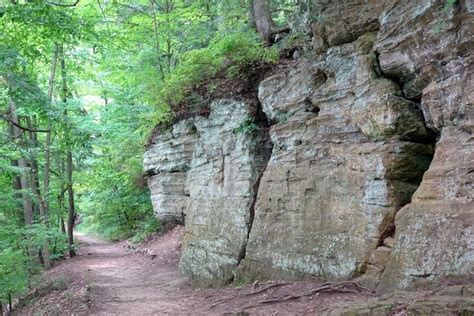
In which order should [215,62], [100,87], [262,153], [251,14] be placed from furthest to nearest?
[100,87], [251,14], [215,62], [262,153]

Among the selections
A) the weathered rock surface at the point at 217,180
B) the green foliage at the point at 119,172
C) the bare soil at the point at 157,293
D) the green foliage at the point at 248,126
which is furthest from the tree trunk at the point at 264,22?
the green foliage at the point at 119,172

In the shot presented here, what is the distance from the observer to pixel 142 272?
14.1 metres

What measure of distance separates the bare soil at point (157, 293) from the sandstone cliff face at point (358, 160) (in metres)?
0.52

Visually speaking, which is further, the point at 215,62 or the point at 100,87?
the point at 100,87

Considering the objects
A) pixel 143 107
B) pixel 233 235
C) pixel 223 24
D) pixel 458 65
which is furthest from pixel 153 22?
pixel 458 65

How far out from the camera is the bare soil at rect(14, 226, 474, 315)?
6.86m

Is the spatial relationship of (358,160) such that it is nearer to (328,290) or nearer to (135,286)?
(328,290)

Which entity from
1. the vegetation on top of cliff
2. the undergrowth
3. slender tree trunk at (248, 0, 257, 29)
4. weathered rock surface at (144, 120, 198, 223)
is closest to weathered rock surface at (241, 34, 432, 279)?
the undergrowth

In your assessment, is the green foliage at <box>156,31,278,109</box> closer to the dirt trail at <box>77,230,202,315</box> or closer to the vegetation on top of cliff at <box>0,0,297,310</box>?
the vegetation on top of cliff at <box>0,0,297,310</box>

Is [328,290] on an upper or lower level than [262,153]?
lower

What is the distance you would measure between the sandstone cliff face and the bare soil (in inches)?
20.3

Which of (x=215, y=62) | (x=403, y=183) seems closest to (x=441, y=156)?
(x=403, y=183)

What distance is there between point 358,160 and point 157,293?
6.82m

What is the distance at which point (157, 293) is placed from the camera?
36.3 ft
